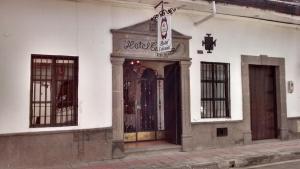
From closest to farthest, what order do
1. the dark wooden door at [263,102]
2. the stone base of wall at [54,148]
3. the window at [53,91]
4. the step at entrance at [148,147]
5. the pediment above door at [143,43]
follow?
the stone base of wall at [54,148] < the window at [53,91] < the pediment above door at [143,43] < the step at entrance at [148,147] < the dark wooden door at [263,102]

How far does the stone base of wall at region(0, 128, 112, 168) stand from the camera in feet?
25.2

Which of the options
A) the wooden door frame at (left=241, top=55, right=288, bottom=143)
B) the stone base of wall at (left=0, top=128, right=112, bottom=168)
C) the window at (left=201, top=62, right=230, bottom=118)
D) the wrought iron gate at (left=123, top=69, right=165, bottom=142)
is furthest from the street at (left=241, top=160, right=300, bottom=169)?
the stone base of wall at (left=0, top=128, right=112, bottom=168)

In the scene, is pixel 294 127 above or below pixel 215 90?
below

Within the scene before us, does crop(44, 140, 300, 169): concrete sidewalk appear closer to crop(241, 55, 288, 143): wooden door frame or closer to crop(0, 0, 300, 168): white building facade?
crop(0, 0, 300, 168): white building facade

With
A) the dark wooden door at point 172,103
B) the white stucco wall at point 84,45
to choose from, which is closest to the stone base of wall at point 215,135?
the white stucco wall at point 84,45

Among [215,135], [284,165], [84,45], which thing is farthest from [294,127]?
[84,45]

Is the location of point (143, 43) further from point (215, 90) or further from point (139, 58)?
point (215, 90)

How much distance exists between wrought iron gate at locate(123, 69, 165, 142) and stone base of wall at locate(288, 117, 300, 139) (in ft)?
15.3

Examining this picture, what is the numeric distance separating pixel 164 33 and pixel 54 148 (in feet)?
A: 13.1

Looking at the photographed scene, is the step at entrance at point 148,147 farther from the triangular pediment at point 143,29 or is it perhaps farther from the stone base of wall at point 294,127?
the stone base of wall at point 294,127

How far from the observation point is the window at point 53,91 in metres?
8.17

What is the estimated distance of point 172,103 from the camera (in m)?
10.4

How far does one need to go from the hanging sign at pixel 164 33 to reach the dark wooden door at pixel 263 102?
4.31 m

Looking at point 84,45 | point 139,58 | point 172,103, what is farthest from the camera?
point 172,103
